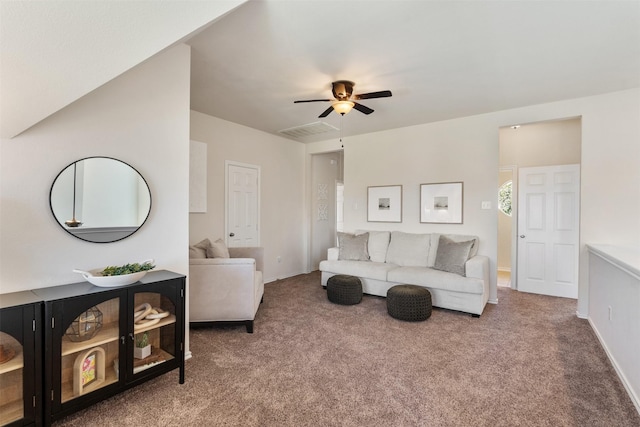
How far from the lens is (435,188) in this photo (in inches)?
184

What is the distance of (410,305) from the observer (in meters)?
3.43

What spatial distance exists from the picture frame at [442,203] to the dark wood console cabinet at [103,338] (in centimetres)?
376

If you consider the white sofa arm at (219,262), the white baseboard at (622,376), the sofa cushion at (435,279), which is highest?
the white sofa arm at (219,262)

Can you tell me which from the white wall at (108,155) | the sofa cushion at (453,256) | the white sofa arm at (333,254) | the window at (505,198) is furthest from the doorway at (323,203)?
the white wall at (108,155)

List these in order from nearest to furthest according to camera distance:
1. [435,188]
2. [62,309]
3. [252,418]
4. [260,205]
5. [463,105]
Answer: [62,309], [252,418], [463,105], [435,188], [260,205]

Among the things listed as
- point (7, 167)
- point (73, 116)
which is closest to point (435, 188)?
point (73, 116)

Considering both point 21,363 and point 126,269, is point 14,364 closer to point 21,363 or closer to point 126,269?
point 21,363

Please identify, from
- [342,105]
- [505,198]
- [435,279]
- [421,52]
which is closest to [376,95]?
[342,105]

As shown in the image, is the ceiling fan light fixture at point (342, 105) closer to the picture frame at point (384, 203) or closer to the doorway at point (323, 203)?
the picture frame at point (384, 203)

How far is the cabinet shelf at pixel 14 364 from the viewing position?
1490mm

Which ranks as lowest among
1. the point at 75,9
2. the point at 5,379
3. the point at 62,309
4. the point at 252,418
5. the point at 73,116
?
the point at 252,418

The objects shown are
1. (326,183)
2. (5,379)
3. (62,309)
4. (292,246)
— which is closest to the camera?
(5,379)

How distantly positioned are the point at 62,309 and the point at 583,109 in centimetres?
523

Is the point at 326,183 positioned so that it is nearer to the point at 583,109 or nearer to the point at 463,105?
the point at 463,105
